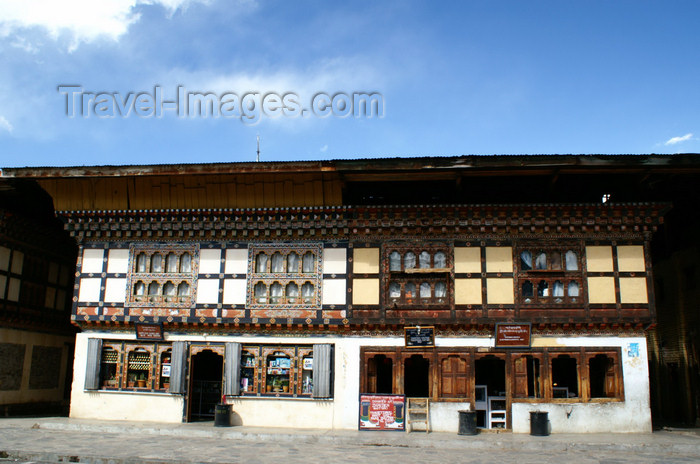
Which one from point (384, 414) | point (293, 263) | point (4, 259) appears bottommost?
point (384, 414)

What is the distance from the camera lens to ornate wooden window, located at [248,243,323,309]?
2255cm

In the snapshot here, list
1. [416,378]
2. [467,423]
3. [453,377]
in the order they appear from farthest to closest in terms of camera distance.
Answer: [416,378], [453,377], [467,423]

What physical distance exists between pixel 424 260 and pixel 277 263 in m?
5.59

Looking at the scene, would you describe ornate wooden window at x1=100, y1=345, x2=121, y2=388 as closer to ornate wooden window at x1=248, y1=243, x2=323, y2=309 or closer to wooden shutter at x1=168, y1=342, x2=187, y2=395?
wooden shutter at x1=168, y1=342, x2=187, y2=395

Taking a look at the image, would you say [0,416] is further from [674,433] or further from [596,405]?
[674,433]

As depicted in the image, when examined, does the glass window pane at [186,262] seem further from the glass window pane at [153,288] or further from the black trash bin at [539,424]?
the black trash bin at [539,424]

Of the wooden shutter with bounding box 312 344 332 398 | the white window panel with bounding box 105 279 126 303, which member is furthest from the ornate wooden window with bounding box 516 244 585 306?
the white window panel with bounding box 105 279 126 303

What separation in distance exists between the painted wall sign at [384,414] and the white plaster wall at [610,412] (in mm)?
3984

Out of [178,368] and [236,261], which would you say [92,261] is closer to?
[178,368]

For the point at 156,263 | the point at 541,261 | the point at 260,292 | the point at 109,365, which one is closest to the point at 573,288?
the point at 541,261

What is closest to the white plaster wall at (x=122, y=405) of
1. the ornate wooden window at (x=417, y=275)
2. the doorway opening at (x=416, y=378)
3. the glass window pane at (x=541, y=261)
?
the ornate wooden window at (x=417, y=275)

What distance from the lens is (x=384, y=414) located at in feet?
68.9

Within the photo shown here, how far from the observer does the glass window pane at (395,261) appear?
2236cm

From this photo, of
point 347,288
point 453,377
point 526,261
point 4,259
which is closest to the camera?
point 453,377
